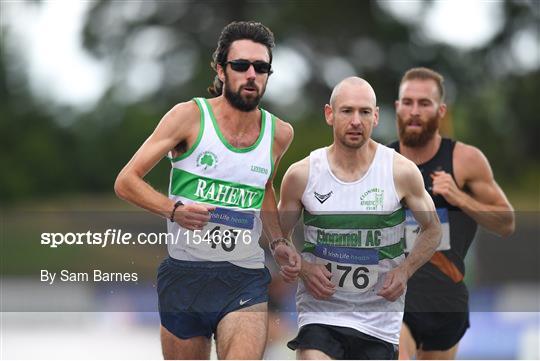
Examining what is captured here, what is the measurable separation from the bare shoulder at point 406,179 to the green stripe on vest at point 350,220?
0.11 m

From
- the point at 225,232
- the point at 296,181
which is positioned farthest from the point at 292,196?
the point at 225,232

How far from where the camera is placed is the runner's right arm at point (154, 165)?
5.07m

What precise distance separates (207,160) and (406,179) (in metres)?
0.92

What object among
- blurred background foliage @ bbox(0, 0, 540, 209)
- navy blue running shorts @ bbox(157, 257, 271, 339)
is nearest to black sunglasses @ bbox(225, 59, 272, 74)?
navy blue running shorts @ bbox(157, 257, 271, 339)

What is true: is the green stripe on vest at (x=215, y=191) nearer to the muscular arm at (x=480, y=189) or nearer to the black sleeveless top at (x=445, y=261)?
the black sleeveless top at (x=445, y=261)

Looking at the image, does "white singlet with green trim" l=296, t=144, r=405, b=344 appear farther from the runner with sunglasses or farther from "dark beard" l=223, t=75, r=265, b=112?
"dark beard" l=223, t=75, r=265, b=112

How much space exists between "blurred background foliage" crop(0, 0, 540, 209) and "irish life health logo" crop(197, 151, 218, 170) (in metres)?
14.1

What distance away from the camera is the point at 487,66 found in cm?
2245

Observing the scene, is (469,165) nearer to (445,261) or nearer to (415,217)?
(445,261)

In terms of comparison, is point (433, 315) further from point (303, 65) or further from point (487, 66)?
point (487, 66)

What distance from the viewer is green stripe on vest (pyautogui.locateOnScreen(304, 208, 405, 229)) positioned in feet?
17.4

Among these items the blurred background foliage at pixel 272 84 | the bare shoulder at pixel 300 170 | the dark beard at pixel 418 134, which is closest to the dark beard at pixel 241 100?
the bare shoulder at pixel 300 170

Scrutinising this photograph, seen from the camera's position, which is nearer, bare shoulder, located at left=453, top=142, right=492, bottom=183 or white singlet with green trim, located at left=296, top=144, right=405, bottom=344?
white singlet with green trim, located at left=296, top=144, right=405, bottom=344

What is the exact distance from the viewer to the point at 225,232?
204 inches
